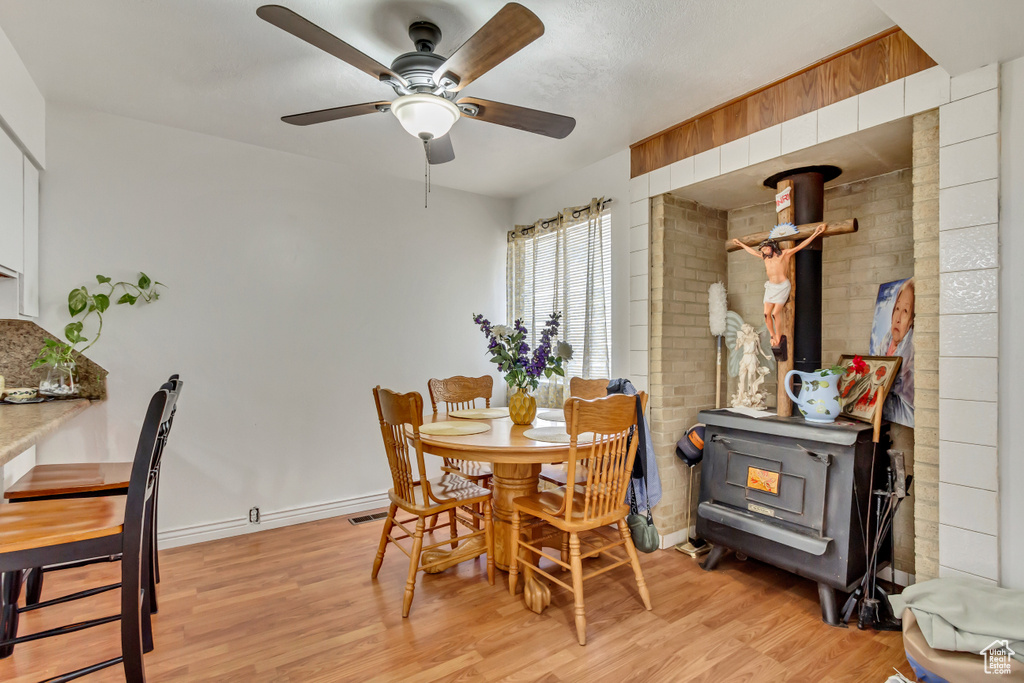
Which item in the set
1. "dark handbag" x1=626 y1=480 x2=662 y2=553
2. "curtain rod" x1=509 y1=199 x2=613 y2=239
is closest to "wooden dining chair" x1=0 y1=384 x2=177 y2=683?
"dark handbag" x1=626 y1=480 x2=662 y2=553

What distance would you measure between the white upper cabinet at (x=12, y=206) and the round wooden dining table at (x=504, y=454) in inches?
80.0

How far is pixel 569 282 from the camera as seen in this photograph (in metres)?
3.86

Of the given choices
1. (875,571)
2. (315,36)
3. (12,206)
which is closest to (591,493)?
(875,571)

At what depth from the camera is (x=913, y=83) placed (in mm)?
2039

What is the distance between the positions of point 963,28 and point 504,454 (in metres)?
2.17

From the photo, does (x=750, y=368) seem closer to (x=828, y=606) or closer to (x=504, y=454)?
(x=828, y=606)

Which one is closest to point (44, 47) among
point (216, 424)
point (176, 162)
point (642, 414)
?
point (176, 162)

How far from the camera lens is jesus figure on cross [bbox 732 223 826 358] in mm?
2619

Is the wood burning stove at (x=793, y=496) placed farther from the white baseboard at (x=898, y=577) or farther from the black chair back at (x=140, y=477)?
the black chair back at (x=140, y=477)

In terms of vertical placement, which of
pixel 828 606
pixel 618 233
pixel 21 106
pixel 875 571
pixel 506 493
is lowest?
pixel 828 606

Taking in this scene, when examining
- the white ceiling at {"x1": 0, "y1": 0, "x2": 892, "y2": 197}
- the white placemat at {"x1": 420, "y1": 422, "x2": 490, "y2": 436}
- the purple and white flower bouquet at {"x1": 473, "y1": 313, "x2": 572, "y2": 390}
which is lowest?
the white placemat at {"x1": 420, "y1": 422, "x2": 490, "y2": 436}

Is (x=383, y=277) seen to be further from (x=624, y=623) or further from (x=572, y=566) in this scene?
(x=624, y=623)

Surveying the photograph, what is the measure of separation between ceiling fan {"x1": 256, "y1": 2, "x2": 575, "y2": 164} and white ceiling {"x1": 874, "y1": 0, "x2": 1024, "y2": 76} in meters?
1.10

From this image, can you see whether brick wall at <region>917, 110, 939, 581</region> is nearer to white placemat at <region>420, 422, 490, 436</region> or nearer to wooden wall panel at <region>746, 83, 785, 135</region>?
wooden wall panel at <region>746, 83, 785, 135</region>
